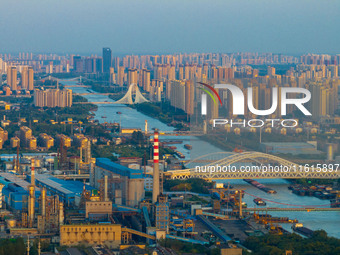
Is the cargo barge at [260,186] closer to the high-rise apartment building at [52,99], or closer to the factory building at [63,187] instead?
the factory building at [63,187]

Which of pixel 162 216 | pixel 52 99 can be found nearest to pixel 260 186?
pixel 162 216

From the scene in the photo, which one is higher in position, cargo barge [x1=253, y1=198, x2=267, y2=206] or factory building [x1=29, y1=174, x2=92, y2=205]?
factory building [x1=29, y1=174, x2=92, y2=205]

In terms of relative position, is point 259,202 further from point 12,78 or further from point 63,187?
point 12,78

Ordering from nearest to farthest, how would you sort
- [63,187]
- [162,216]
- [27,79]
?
1. [162,216]
2. [63,187]
3. [27,79]

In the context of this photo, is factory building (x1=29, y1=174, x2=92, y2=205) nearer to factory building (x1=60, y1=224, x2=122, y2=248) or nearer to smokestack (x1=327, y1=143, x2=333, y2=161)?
factory building (x1=60, y1=224, x2=122, y2=248)

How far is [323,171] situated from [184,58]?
3794cm

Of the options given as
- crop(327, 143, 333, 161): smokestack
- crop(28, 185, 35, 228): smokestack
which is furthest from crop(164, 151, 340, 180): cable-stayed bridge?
crop(28, 185, 35, 228): smokestack

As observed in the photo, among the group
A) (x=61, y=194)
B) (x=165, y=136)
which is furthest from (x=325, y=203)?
(x=165, y=136)

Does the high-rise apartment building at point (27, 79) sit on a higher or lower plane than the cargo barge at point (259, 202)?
higher

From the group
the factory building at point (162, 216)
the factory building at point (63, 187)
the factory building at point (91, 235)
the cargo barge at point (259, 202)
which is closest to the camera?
the factory building at point (91, 235)

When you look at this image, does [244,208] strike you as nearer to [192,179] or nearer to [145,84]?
[192,179]

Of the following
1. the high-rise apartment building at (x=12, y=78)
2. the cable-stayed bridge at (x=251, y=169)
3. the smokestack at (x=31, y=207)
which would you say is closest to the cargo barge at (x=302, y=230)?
the smokestack at (x=31, y=207)

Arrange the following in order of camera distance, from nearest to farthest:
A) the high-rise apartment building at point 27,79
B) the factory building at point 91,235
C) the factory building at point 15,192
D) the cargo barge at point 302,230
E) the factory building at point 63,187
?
the factory building at point 91,235
the cargo barge at point 302,230
the factory building at point 15,192
the factory building at point 63,187
the high-rise apartment building at point 27,79

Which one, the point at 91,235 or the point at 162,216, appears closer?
the point at 91,235
